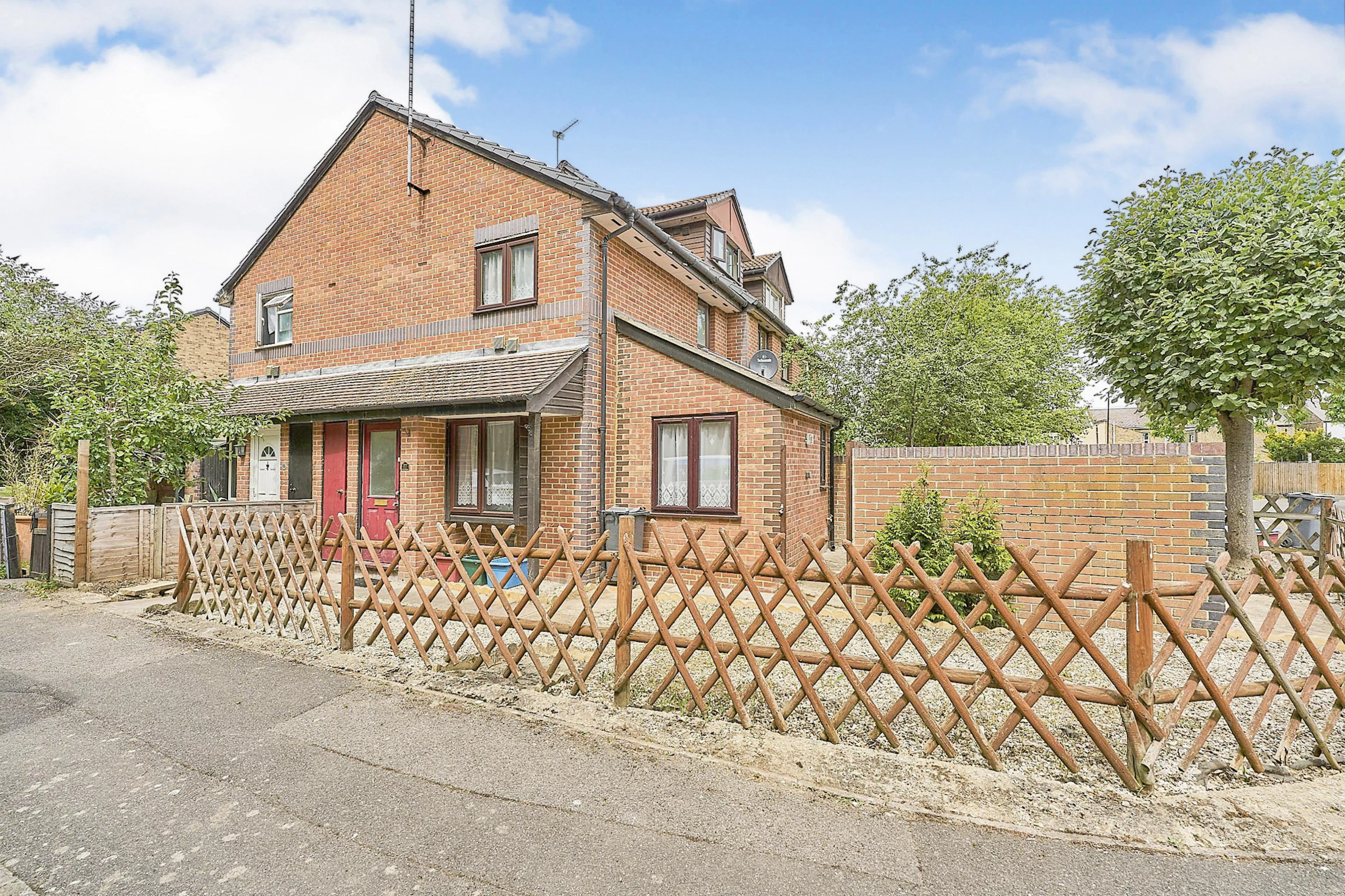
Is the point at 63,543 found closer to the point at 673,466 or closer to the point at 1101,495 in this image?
the point at 673,466

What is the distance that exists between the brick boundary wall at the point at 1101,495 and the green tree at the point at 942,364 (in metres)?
4.06

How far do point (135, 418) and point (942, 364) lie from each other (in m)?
14.0

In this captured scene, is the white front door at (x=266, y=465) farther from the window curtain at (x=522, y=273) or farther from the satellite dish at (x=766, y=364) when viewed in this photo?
the satellite dish at (x=766, y=364)

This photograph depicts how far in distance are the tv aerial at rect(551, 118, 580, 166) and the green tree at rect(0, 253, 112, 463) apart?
12862 mm

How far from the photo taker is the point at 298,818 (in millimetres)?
3229

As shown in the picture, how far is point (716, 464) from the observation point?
9.16 meters

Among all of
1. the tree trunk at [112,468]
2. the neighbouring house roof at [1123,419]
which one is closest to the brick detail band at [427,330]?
the tree trunk at [112,468]

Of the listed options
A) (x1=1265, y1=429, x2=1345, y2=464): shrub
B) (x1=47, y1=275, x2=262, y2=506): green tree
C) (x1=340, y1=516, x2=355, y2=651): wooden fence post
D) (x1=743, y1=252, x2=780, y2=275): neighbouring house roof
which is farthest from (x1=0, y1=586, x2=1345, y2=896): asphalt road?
(x1=1265, y1=429, x2=1345, y2=464): shrub

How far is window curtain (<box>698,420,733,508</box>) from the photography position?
9.01m

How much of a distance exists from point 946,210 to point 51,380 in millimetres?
17845

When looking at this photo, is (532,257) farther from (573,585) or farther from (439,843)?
(439,843)

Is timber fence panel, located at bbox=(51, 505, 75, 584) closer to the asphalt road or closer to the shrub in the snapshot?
the asphalt road

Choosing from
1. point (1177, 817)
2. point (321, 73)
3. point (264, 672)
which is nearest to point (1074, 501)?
point (1177, 817)

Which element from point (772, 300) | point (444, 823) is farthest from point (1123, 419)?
point (444, 823)
